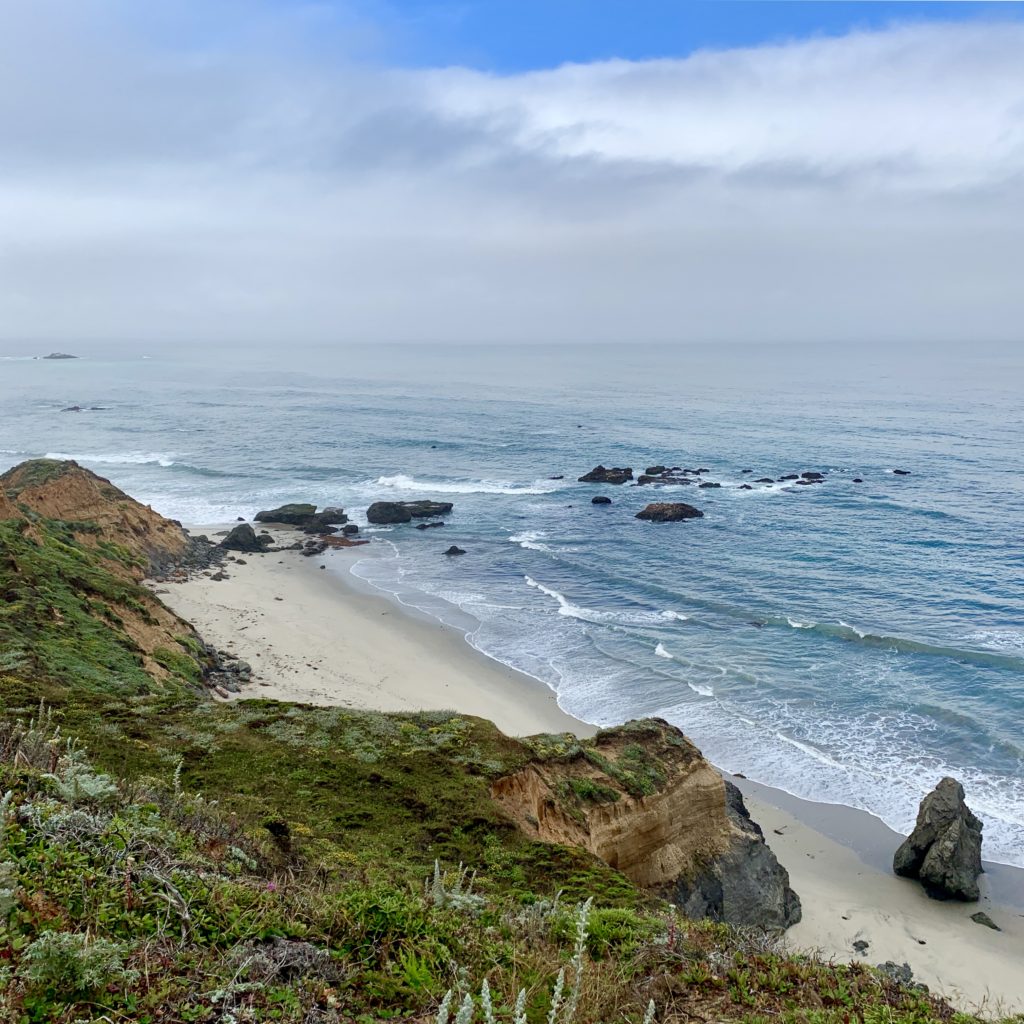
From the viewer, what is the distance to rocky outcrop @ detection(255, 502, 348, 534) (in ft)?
181

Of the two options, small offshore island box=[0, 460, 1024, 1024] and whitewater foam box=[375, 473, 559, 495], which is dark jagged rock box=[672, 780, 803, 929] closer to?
small offshore island box=[0, 460, 1024, 1024]

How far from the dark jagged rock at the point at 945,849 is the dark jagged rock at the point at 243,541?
3998 cm

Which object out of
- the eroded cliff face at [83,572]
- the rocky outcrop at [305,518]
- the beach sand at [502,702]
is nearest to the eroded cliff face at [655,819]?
the beach sand at [502,702]

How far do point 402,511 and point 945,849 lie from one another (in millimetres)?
43574

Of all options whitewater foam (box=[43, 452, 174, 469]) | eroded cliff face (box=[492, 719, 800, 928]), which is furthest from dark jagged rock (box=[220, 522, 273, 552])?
eroded cliff face (box=[492, 719, 800, 928])

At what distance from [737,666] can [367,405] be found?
10514 centimetres

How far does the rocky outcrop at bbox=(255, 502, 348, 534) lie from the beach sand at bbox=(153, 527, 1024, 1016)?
603 centimetres

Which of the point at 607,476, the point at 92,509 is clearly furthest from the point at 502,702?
the point at 607,476

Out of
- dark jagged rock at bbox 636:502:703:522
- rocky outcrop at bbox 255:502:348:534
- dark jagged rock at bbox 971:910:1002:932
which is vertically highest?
dark jagged rock at bbox 636:502:703:522

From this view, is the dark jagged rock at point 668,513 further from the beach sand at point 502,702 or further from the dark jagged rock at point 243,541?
the dark jagged rock at point 243,541

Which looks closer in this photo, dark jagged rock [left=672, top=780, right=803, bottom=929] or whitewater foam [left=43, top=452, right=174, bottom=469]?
dark jagged rock [left=672, top=780, right=803, bottom=929]

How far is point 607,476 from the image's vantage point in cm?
6856

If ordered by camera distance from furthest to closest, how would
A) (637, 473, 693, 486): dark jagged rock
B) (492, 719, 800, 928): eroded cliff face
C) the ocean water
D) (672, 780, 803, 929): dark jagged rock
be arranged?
Answer: 1. (637, 473, 693, 486): dark jagged rock
2. the ocean water
3. (672, 780, 803, 929): dark jagged rock
4. (492, 719, 800, 928): eroded cliff face

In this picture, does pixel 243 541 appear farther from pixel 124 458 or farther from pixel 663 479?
pixel 124 458
